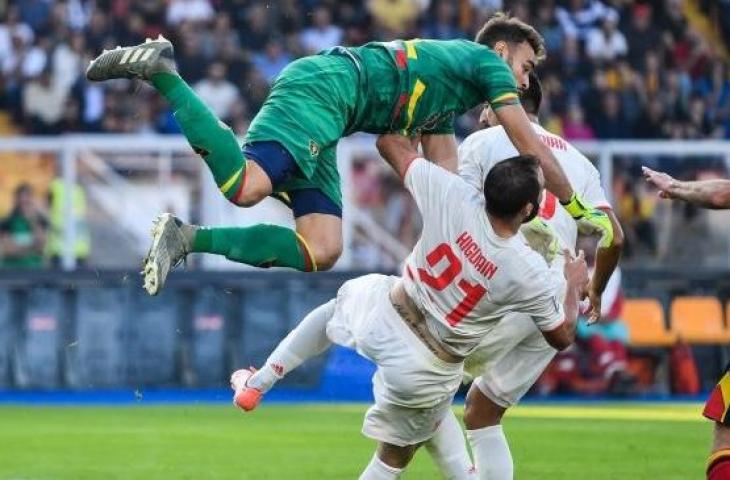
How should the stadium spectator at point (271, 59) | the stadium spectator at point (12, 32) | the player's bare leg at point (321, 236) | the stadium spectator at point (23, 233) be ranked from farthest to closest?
the stadium spectator at point (271, 59) → the stadium spectator at point (12, 32) → the stadium spectator at point (23, 233) → the player's bare leg at point (321, 236)

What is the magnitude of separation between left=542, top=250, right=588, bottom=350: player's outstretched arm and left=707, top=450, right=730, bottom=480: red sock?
110 cm

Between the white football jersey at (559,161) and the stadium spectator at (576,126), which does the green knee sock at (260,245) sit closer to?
the white football jersey at (559,161)

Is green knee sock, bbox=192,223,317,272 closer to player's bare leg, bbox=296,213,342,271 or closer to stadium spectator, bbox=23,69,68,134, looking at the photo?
player's bare leg, bbox=296,213,342,271

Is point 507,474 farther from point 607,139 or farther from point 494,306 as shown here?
point 607,139

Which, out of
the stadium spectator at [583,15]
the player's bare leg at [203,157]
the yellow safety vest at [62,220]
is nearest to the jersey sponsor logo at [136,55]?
the player's bare leg at [203,157]

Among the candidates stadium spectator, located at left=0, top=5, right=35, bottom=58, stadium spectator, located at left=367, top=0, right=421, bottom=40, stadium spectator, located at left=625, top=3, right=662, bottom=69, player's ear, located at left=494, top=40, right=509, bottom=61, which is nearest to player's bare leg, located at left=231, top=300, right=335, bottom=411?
player's ear, located at left=494, top=40, right=509, bottom=61

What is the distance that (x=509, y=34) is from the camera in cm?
962

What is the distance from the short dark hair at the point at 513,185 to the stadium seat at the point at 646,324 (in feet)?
39.4

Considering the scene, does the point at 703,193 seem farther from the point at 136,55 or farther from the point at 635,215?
the point at 635,215

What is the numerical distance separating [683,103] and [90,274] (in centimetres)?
822

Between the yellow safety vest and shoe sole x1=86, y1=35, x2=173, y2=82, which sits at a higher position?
shoe sole x1=86, y1=35, x2=173, y2=82

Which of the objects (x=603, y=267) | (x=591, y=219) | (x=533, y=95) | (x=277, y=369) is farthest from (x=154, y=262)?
(x=533, y=95)

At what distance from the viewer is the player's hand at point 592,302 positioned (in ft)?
31.6

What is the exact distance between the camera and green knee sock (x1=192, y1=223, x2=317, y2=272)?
892cm
